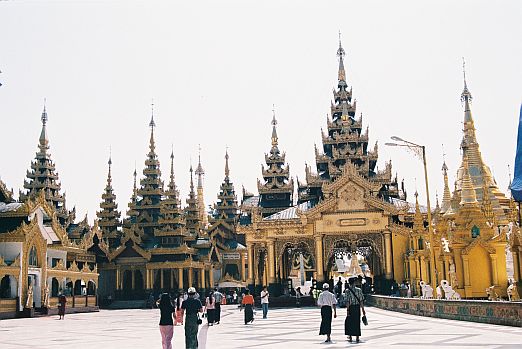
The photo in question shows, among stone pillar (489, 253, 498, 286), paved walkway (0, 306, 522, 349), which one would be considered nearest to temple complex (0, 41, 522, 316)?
stone pillar (489, 253, 498, 286)

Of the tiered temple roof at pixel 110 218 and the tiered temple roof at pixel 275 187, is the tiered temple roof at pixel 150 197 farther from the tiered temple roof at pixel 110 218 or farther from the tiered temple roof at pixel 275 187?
the tiered temple roof at pixel 275 187

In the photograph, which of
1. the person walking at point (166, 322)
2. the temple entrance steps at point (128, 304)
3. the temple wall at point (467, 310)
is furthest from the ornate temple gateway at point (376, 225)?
the person walking at point (166, 322)

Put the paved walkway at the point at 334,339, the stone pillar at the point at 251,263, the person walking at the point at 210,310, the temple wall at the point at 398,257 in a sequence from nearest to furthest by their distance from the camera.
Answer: the paved walkway at the point at 334,339
the person walking at the point at 210,310
the temple wall at the point at 398,257
the stone pillar at the point at 251,263

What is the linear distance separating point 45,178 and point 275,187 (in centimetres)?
2182

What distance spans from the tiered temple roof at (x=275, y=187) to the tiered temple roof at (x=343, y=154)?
16.0ft

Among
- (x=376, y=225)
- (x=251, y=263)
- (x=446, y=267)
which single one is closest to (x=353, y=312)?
(x=446, y=267)

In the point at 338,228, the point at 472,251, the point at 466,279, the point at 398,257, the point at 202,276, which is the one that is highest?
the point at 338,228

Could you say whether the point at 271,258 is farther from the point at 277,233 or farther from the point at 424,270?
the point at 424,270

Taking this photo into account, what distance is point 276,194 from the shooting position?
61281 mm

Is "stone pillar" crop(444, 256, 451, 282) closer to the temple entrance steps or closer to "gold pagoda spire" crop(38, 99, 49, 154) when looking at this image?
the temple entrance steps

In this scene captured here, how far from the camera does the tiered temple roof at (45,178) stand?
61906 mm

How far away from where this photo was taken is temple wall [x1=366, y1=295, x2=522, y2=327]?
55.9 feet

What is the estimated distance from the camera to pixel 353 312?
14.9 metres

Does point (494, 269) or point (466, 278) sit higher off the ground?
point (494, 269)
